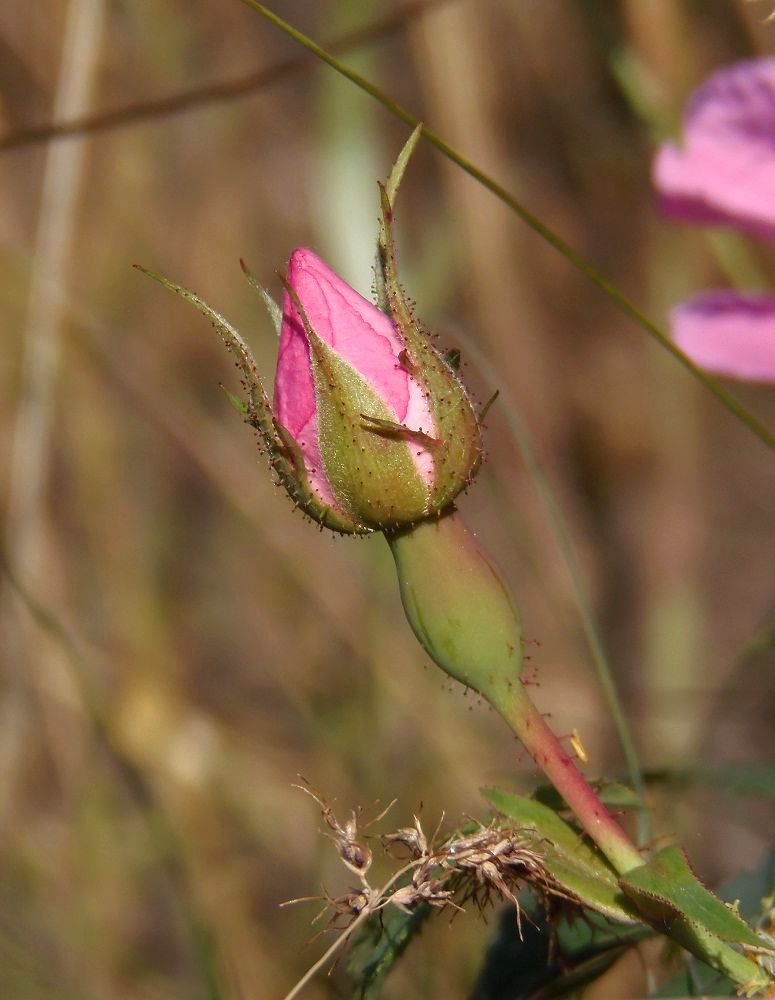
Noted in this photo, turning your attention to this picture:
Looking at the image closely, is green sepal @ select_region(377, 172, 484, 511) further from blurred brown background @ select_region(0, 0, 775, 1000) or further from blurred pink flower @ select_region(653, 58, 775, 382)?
blurred brown background @ select_region(0, 0, 775, 1000)

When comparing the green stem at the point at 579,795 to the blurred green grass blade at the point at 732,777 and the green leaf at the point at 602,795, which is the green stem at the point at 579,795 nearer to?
the green leaf at the point at 602,795

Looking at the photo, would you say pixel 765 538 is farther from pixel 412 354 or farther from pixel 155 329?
pixel 412 354

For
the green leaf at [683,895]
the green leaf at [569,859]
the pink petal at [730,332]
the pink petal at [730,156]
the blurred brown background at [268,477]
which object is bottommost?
the green leaf at [683,895]

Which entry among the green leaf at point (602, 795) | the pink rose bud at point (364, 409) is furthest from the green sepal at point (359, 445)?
the green leaf at point (602, 795)

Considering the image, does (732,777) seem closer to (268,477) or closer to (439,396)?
(439,396)

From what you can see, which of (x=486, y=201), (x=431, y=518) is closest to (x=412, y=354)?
(x=431, y=518)

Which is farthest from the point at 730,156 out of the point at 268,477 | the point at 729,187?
the point at 268,477

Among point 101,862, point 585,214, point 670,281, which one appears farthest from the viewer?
point 585,214
